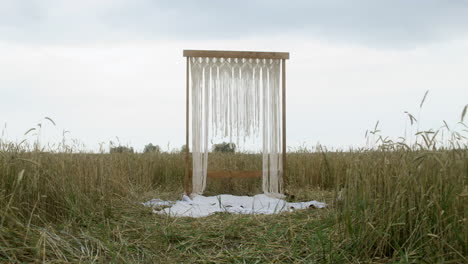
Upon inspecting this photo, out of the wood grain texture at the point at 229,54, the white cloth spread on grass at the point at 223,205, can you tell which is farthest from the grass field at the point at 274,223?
the wood grain texture at the point at 229,54

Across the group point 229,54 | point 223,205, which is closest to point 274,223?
point 223,205

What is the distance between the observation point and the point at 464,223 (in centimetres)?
255

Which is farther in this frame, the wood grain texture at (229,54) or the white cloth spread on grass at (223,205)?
Result: the wood grain texture at (229,54)

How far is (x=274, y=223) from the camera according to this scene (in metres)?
4.15

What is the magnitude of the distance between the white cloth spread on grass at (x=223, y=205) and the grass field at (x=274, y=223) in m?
0.66

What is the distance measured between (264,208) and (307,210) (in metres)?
0.65

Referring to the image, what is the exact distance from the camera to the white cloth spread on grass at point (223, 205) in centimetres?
525

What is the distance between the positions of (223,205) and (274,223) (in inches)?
37.6

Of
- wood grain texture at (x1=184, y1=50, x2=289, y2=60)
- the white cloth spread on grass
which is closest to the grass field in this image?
the white cloth spread on grass

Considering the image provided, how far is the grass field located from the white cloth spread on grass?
66 centimetres

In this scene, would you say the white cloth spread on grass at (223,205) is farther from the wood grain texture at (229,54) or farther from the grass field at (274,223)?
the wood grain texture at (229,54)

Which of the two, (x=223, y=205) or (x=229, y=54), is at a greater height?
(x=229, y=54)

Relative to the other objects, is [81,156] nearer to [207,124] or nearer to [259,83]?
[207,124]

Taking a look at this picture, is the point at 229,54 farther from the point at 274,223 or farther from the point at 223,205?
the point at 274,223
